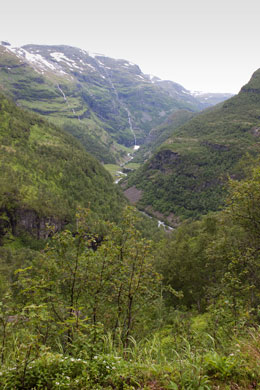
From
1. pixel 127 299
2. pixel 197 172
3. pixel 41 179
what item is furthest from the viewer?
pixel 197 172

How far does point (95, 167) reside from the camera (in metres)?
148

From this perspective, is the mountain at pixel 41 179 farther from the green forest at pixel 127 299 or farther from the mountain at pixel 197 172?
the mountain at pixel 197 172

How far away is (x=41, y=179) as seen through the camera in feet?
354

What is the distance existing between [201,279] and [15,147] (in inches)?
4514

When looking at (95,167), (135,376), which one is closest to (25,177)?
(95,167)

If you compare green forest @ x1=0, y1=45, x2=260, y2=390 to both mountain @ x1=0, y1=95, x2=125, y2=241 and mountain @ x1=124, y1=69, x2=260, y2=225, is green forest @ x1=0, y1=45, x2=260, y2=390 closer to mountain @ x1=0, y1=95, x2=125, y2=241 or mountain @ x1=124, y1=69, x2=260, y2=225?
mountain @ x1=0, y1=95, x2=125, y2=241

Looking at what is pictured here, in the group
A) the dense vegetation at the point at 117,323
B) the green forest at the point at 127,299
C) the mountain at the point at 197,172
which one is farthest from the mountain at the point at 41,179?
the dense vegetation at the point at 117,323

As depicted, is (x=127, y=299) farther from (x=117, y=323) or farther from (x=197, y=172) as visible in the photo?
(x=197, y=172)

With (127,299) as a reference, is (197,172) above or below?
below

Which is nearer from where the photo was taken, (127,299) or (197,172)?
(127,299)

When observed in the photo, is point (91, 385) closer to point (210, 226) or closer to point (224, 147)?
point (210, 226)

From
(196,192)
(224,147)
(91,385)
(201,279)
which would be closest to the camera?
(91,385)

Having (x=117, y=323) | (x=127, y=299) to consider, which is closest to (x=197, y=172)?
(x=127, y=299)

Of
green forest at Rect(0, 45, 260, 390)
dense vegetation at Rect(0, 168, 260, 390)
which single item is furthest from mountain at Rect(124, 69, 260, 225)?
dense vegetation at Rect(0, 168, 260, 390)
